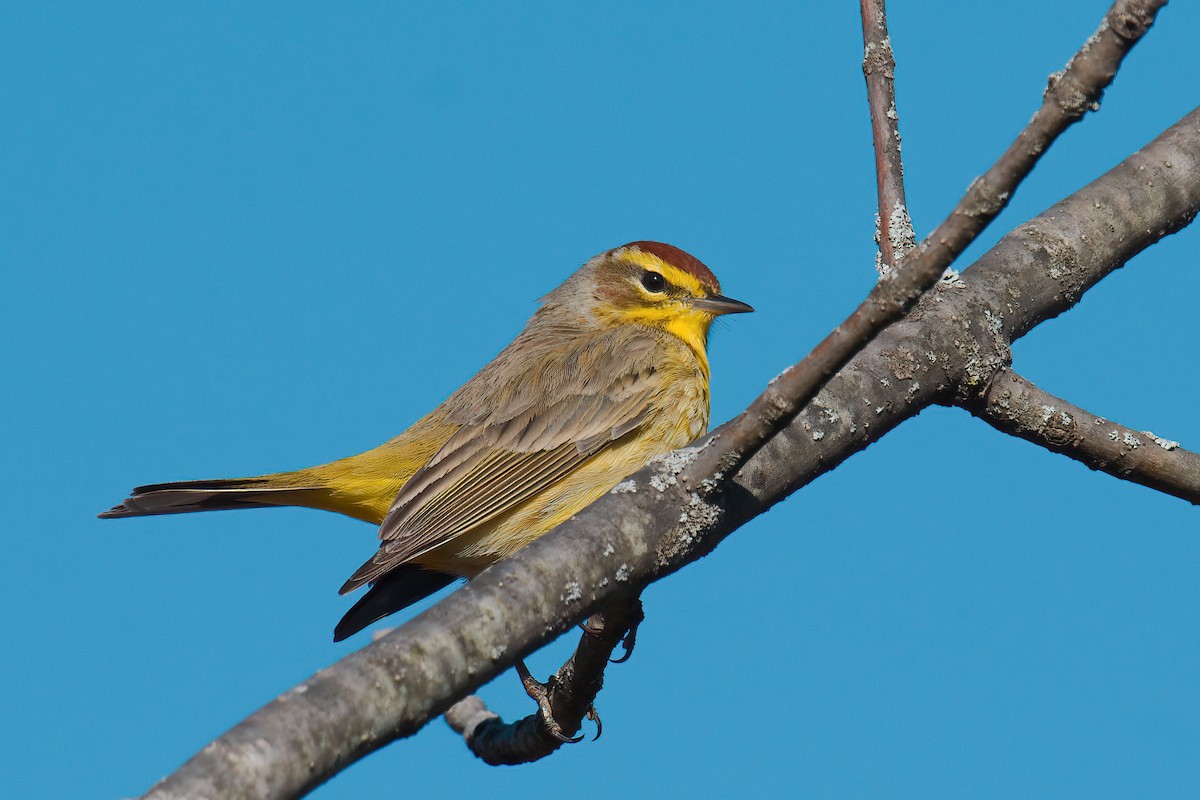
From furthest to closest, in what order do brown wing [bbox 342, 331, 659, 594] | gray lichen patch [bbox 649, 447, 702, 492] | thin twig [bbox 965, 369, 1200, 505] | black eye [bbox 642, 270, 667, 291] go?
black eye [bbox 642, 270, 667, 291]
brown wing [bbox 342, 331, 659, 594]
thin twig [bbox 965, 369, 1200, 505]
gray lichen patch [bbox 649, 447, 702, 492]

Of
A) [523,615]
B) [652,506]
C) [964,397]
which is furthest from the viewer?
[964,397]

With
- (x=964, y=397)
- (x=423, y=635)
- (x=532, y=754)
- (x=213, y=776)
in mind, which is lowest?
(x=213, y=776)

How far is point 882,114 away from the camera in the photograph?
523cm

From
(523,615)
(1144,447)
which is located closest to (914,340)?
(1144,447)

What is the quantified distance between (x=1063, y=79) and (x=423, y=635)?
6.46ft

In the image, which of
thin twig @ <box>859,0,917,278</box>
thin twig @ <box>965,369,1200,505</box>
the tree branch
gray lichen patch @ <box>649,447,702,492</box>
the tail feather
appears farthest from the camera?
the tail feather

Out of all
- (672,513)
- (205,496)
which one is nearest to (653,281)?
(205,496)

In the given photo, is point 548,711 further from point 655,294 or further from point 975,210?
point 975,210

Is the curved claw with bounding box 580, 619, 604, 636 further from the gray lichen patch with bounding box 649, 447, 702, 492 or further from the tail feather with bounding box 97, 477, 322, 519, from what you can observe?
the tail feather with bounding box 97, 477, 322, 519

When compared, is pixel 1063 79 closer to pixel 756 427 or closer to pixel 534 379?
pixel 756 427

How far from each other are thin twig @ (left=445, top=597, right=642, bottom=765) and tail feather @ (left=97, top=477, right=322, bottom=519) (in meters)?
1.47

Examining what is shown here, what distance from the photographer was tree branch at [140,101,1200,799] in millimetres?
2520

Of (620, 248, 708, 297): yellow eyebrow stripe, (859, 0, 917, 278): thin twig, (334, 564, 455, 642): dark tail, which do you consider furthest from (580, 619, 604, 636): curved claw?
(620, 248, 708, 297): yellow eyebrow stripe

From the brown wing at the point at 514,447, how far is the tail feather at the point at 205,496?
23.3 inches
